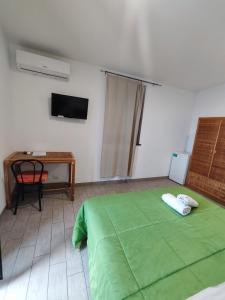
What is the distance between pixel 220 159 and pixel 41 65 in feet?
12.9

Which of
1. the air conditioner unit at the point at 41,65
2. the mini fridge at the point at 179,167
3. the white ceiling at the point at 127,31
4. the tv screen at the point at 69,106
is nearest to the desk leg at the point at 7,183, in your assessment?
the tv screen at the point at 69,106

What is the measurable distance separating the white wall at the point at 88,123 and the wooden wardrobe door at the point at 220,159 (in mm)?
1141

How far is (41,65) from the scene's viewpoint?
2.41m

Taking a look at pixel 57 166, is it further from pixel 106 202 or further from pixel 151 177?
pixel 151 177

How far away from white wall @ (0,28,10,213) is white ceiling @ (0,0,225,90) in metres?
0.34

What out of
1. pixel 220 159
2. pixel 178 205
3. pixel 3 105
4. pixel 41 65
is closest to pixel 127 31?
pixel 41 65

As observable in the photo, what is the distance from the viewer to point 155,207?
1.58 m

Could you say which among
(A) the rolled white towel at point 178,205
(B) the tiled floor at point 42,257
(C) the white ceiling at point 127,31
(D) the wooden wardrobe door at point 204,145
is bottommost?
(B) the tiled floor at point 42,257

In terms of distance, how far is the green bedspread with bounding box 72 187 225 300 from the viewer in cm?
81

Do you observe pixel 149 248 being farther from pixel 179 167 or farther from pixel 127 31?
pixel 179 167

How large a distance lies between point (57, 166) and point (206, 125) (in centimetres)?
355

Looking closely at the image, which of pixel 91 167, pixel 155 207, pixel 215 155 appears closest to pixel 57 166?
pixel 91 167

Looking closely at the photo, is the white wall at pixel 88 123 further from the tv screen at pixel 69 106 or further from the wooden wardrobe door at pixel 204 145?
the wooden wardrobe door at pixel 204 145

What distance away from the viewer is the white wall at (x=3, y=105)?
2.10 m
